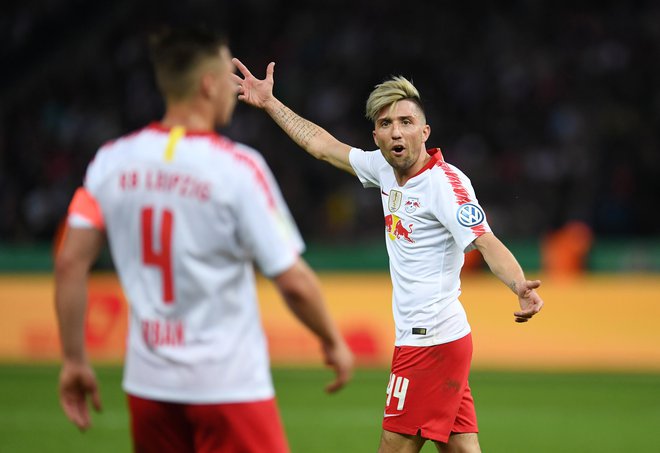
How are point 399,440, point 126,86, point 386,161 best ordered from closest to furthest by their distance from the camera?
1. point 399,440
2. point 386,161
3. point 126,86

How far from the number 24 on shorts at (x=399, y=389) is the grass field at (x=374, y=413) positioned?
4.03 metres

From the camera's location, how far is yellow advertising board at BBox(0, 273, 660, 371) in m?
13.9

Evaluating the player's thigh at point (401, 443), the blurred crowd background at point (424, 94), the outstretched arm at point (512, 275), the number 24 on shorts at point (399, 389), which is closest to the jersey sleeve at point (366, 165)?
the outstretched arm at point (512, 275)

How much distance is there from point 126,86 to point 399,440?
17431 mm

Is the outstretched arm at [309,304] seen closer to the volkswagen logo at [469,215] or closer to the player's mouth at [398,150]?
the volkswagen logo at [469,215]

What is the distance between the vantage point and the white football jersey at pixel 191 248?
3.64 m

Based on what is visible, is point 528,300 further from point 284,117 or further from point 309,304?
point 284,117

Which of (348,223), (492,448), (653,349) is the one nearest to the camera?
(492,448)

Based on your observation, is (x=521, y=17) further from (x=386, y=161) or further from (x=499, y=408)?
(x=386, y=161)

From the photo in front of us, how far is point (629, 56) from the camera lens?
774 inches

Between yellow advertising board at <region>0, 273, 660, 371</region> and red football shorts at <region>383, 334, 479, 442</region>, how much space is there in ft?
28.7

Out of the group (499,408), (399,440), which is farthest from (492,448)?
(399,440)

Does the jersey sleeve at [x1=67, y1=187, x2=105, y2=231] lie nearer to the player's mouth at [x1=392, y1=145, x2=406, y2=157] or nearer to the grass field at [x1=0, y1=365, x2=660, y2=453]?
the player's mouth at [x1=392, y1=145, x2=406, y2=157]

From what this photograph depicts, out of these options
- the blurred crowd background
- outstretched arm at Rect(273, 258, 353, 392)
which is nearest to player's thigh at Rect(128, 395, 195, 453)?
outstretched arm at Rect(273, 258, 353, 392)
